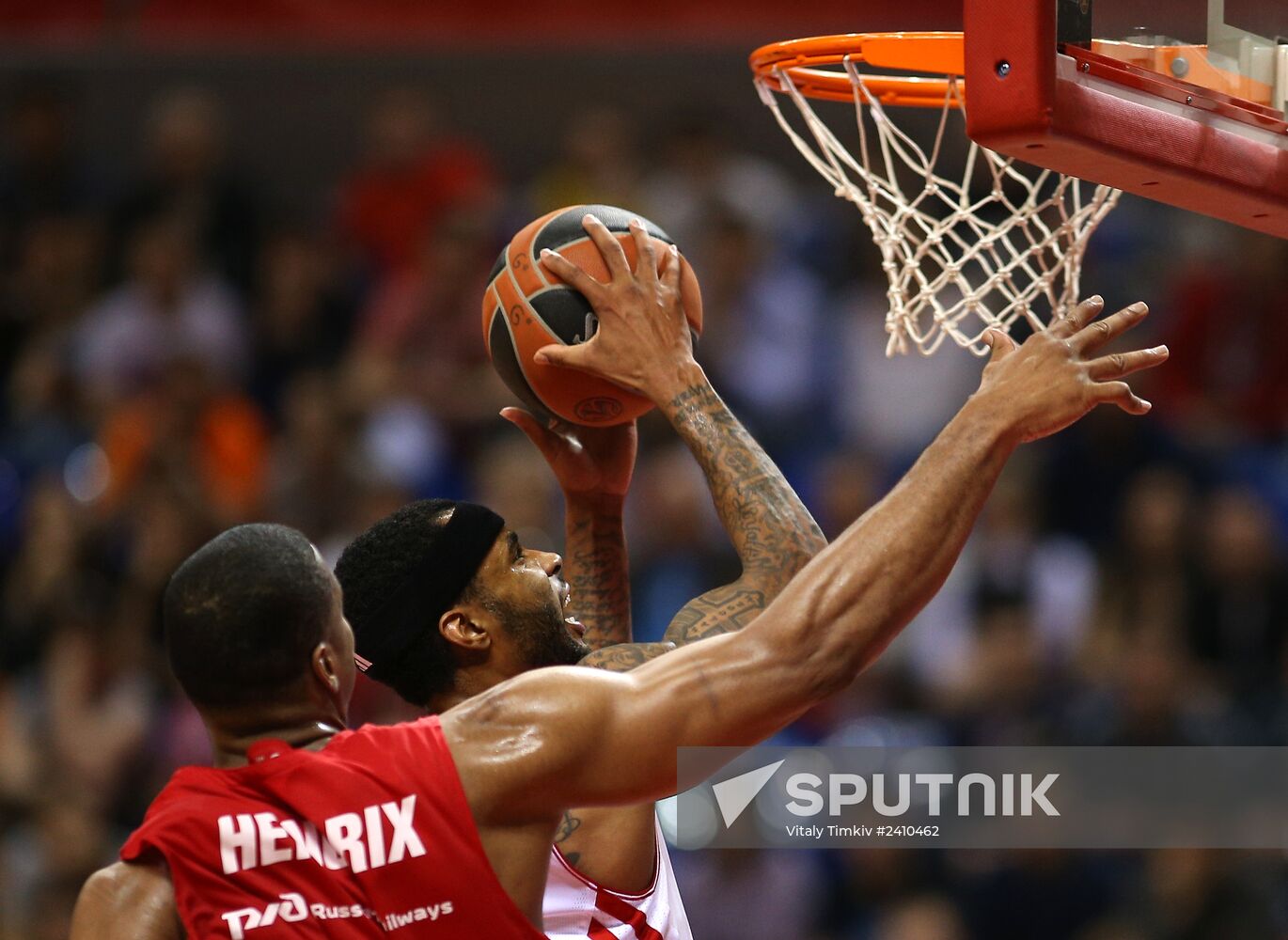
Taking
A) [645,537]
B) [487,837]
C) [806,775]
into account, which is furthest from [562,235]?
[645,537]

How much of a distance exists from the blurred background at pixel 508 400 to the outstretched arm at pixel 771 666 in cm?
372

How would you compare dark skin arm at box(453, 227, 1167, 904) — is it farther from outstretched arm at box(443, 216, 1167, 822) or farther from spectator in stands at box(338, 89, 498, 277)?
spectator in stands at box(338, 89, 498, 277)

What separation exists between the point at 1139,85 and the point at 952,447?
2.55 ft

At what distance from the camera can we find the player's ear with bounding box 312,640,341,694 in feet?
9.62

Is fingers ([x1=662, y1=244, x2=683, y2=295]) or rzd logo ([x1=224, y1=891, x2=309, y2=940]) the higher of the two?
fingers ([x1=662, y1=244, x2=683, y2=295])

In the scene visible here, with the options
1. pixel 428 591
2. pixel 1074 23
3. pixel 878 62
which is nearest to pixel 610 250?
pixel 428 591

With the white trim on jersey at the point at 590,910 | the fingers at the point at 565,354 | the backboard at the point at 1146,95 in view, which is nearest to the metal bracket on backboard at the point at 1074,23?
the backboard at the point at 1146,95

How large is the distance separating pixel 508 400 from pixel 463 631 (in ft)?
15.5

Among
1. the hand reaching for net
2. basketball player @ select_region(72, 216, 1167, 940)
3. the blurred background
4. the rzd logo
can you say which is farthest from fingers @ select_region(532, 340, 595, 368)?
the blurred background

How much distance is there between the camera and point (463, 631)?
3484 mm

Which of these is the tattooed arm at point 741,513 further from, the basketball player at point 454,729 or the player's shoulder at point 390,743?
the player's shoulder at point 390,743

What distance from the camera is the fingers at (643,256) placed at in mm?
3555

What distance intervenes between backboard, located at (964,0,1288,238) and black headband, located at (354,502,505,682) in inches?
50.2

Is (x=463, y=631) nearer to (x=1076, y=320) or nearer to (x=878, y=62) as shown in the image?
(x=1076, y=320)
